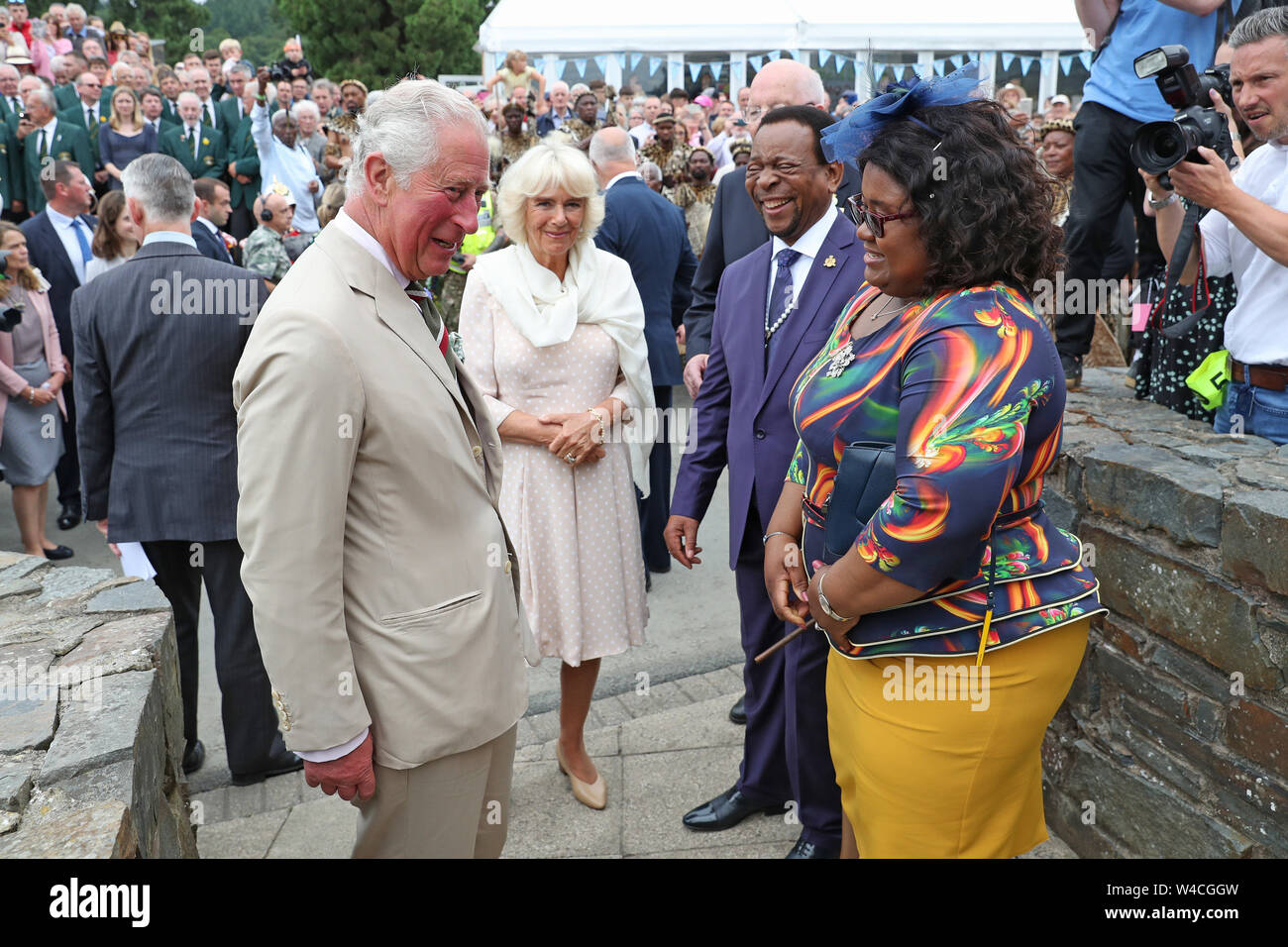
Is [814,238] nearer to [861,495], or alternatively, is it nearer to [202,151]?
[861,495]

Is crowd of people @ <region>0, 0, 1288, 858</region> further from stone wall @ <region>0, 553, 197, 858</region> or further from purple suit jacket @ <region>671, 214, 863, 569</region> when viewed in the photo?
stone wall @ <region>0, 553, 197, 858</region>

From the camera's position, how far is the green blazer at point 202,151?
397 inches

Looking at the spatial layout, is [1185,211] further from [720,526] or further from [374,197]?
[720,526]

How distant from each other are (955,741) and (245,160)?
393 inches

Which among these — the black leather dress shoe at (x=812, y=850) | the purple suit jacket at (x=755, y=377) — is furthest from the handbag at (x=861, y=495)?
the black leather dress shoe at (x=812, y=850)

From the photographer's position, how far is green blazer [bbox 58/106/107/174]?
9.85 meters

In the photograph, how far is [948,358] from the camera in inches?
73.4

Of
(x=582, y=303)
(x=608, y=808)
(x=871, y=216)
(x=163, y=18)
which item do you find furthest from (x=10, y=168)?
(x=163, y=18)

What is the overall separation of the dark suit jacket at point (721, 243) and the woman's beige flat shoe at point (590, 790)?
169 centimetres

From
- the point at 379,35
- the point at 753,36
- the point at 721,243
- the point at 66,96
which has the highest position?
the point at 379,35

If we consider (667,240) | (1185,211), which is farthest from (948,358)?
(667,240)

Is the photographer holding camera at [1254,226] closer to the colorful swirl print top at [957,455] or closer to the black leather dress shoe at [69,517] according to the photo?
the colorful swirl print top at [957,455]

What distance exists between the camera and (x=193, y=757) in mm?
3965

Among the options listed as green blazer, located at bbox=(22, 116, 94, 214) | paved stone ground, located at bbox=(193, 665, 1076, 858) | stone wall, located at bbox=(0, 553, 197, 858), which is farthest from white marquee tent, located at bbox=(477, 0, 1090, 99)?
stone wall, located at bbox=(0, 553, 197, 858)
